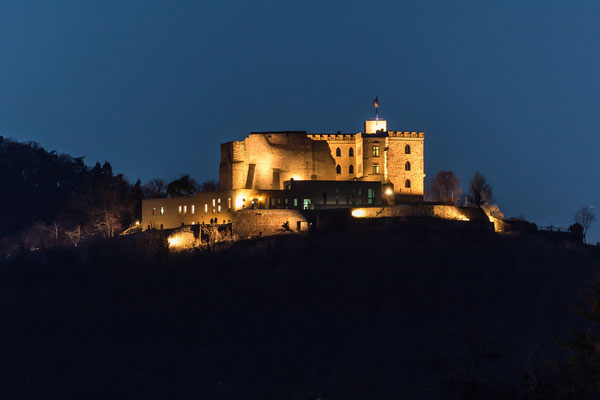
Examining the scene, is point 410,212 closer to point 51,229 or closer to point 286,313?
point 286,313

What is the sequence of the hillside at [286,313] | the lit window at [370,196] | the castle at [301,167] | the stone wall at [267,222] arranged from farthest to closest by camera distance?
the castle at [301,167], the lit window at [370,196], the stone wall at [267,222], the hillside at [286,313]

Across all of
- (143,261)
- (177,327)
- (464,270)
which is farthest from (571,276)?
(143,261)

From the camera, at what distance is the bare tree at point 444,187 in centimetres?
7362

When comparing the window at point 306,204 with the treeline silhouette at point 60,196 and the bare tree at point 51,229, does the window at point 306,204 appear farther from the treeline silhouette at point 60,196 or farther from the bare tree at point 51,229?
the bare tree at point 51,229

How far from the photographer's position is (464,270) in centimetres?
4838

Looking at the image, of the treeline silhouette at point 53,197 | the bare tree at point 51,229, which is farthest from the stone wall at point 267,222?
the bare tree at point 51,229

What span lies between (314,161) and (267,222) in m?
10.9

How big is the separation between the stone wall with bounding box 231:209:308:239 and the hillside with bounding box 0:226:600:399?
59.1 inches

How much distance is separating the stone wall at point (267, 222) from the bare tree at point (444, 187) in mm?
25488

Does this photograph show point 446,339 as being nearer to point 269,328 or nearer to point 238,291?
point 269,328

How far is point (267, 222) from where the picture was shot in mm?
52125

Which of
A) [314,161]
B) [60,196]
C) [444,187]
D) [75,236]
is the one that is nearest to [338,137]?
[314,161]

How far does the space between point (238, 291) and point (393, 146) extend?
2069 cm

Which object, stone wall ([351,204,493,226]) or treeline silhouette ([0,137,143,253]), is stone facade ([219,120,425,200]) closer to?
stone wall ([351,204,493,226])
